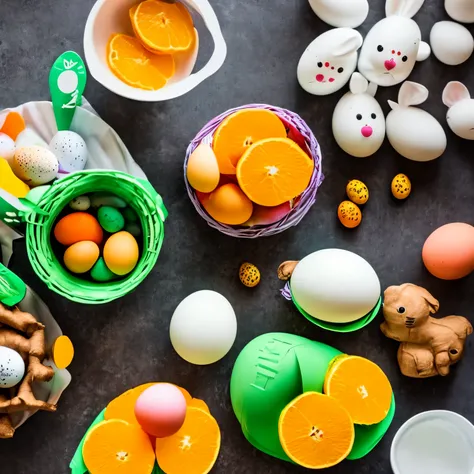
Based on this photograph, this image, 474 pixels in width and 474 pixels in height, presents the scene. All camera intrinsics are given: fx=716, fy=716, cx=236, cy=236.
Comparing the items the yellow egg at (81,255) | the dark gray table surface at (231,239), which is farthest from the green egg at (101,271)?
the dark gray table surface at (231,239)

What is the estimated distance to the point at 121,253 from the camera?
1130 mm

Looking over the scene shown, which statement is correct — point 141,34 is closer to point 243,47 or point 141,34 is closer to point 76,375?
point 243,47

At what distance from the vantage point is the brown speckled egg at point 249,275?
126cm

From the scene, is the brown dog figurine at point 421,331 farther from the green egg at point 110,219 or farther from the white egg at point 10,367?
the white egg at point 10,367

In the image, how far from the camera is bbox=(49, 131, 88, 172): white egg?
1164 mm

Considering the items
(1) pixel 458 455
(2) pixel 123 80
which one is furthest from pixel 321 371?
(2) pixel 123 80

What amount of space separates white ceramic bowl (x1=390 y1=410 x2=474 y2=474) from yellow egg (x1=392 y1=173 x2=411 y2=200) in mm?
384

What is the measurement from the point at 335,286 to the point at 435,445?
0.35 metres

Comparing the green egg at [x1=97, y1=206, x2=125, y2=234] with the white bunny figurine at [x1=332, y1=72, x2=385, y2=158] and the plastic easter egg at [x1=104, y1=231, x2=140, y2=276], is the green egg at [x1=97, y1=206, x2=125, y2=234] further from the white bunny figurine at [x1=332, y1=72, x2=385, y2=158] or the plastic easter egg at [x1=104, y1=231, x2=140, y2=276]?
the white bunny figurine at [x1=332, y1=72, x2=385, y2=158]

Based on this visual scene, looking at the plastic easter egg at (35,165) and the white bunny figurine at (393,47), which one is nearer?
the plastic easter egg at (35,165)

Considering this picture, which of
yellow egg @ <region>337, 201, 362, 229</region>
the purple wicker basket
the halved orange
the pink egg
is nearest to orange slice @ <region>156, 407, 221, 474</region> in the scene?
the pink egg

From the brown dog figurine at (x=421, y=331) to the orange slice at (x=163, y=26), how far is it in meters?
0.56

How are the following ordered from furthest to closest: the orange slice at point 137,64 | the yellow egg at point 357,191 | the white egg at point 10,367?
the yellow egg at point 357,191 → the orange slice at point 137,64 → the white egg at point 10,367

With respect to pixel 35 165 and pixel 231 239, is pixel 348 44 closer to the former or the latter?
pixel 231 239
